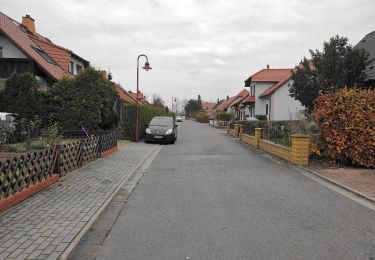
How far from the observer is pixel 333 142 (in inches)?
464

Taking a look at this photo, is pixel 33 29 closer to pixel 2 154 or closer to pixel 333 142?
→ pixel 2 154

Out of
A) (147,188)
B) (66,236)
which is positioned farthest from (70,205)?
(147,188)

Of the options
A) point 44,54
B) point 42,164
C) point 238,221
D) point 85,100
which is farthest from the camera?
point 44,54

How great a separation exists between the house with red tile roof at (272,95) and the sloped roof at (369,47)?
31.3 ft

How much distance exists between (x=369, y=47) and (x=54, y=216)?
21.7 metres

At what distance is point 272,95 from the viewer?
36000 mm

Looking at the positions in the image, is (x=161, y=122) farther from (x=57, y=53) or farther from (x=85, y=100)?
(x=57, y=53)

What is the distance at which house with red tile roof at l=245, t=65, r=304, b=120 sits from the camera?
117 feet

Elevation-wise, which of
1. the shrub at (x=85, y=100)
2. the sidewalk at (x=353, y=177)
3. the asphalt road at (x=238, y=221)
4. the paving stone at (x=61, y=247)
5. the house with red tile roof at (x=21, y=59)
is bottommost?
the asphalt road at (x=238, y=221)

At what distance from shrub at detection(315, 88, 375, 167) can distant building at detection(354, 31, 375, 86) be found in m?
6.84

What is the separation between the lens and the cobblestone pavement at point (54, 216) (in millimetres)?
4523

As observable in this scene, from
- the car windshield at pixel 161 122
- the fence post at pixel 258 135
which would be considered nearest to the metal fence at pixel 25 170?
the fence post at pixel 258 135

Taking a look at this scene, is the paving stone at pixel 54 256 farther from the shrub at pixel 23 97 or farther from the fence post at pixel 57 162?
the shrub at pixel 23 97

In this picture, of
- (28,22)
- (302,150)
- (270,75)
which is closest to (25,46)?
(28,22)
